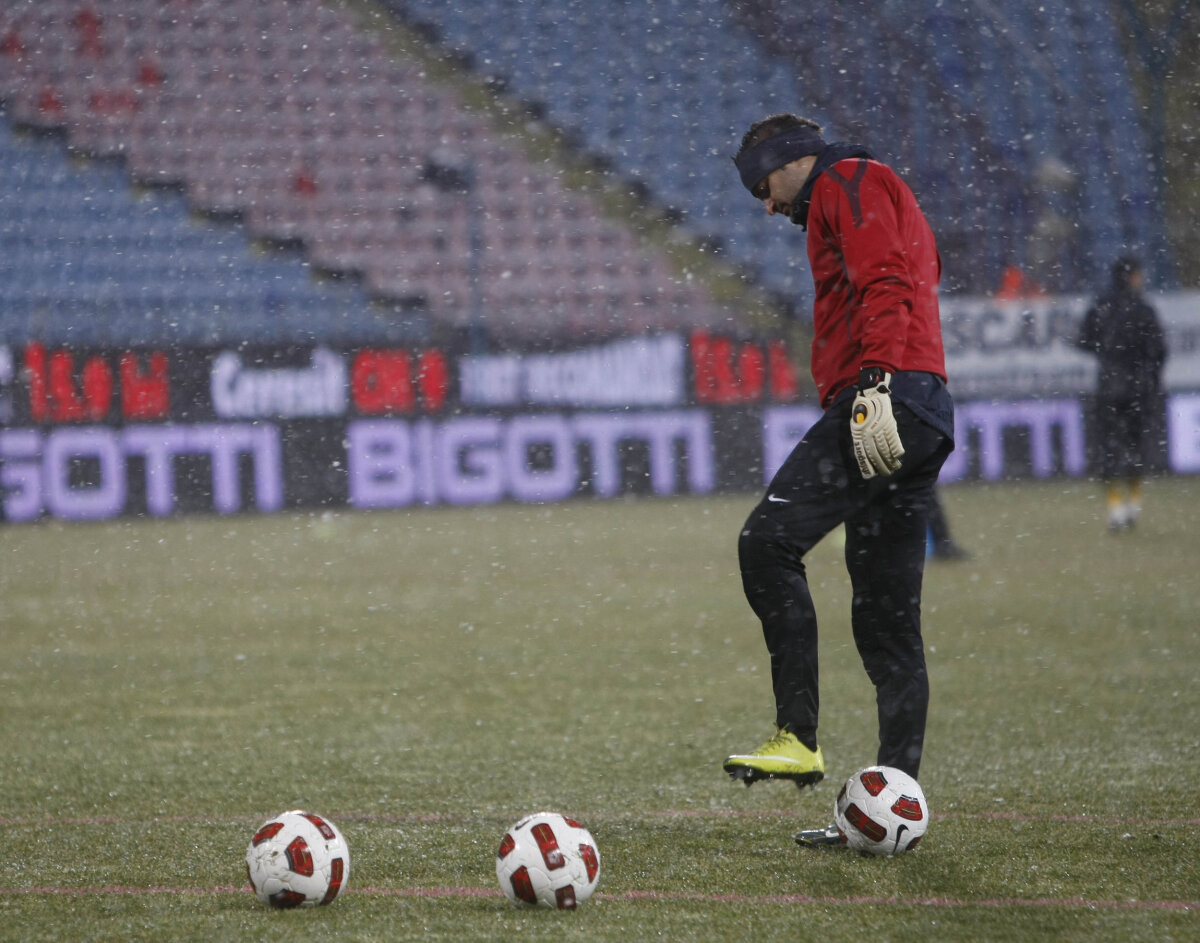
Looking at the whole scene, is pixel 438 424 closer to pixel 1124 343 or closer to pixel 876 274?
pixel 1124 343

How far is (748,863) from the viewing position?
9.52ft

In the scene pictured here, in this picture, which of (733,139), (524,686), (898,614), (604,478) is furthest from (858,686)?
(733,139)

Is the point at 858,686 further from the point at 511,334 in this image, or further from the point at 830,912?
the point at 511,334

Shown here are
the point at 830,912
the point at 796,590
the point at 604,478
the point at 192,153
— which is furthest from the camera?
the point at 192,153

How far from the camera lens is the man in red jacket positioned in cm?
300

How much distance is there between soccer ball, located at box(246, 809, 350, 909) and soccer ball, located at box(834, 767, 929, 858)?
0.97m

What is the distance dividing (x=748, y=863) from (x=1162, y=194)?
47.2 ft

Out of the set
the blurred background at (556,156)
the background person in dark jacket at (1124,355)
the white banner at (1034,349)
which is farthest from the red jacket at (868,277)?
the white banner at (1034,349)

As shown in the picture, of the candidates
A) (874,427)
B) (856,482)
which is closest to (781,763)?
(856,482)

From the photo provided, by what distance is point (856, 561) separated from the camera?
3178 mm

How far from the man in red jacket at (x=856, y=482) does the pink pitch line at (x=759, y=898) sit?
0.38 metres

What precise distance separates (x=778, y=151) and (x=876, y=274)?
416mm

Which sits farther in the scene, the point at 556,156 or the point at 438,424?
the point at 556,156

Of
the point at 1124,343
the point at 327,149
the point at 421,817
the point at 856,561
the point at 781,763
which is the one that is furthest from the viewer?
the point at 327,149
